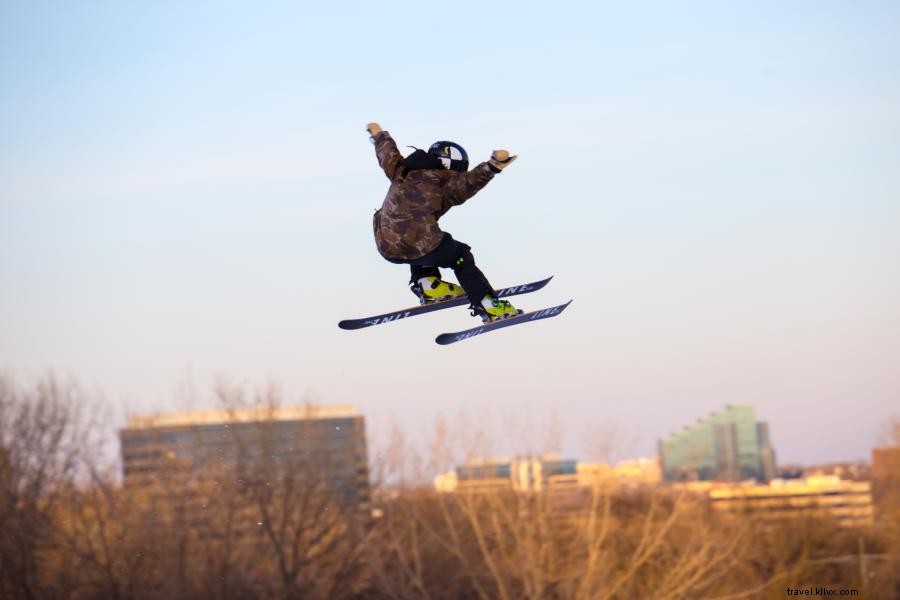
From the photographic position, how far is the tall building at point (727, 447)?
72.3 metres

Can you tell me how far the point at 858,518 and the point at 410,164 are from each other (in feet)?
203

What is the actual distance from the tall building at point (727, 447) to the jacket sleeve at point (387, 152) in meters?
56.2

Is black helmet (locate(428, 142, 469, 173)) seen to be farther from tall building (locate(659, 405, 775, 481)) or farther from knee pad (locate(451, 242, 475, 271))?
tall building (locate(659, 405, 775, 481))

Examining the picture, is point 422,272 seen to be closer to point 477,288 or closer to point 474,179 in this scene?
point 477,288

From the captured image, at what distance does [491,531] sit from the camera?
51562 millimetres

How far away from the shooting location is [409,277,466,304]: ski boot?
12602 mm

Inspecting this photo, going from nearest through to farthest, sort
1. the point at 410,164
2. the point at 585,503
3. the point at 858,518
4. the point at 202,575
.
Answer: the point at 410,164 < the point at 202,575 < the point at 585,503 < the point at 858,518

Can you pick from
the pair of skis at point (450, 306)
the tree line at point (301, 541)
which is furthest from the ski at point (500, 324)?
the tree line at point (301, 541)

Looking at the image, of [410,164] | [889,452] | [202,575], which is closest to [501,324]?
[410,164]

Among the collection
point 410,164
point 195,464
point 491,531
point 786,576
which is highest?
point 410,164

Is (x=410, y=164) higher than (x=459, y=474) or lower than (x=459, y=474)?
higher

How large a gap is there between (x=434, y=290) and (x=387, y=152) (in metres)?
1.96

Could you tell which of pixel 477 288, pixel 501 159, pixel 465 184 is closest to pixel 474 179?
pixel 465 184

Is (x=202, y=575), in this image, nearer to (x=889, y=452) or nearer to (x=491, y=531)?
(x=491, y=531)
